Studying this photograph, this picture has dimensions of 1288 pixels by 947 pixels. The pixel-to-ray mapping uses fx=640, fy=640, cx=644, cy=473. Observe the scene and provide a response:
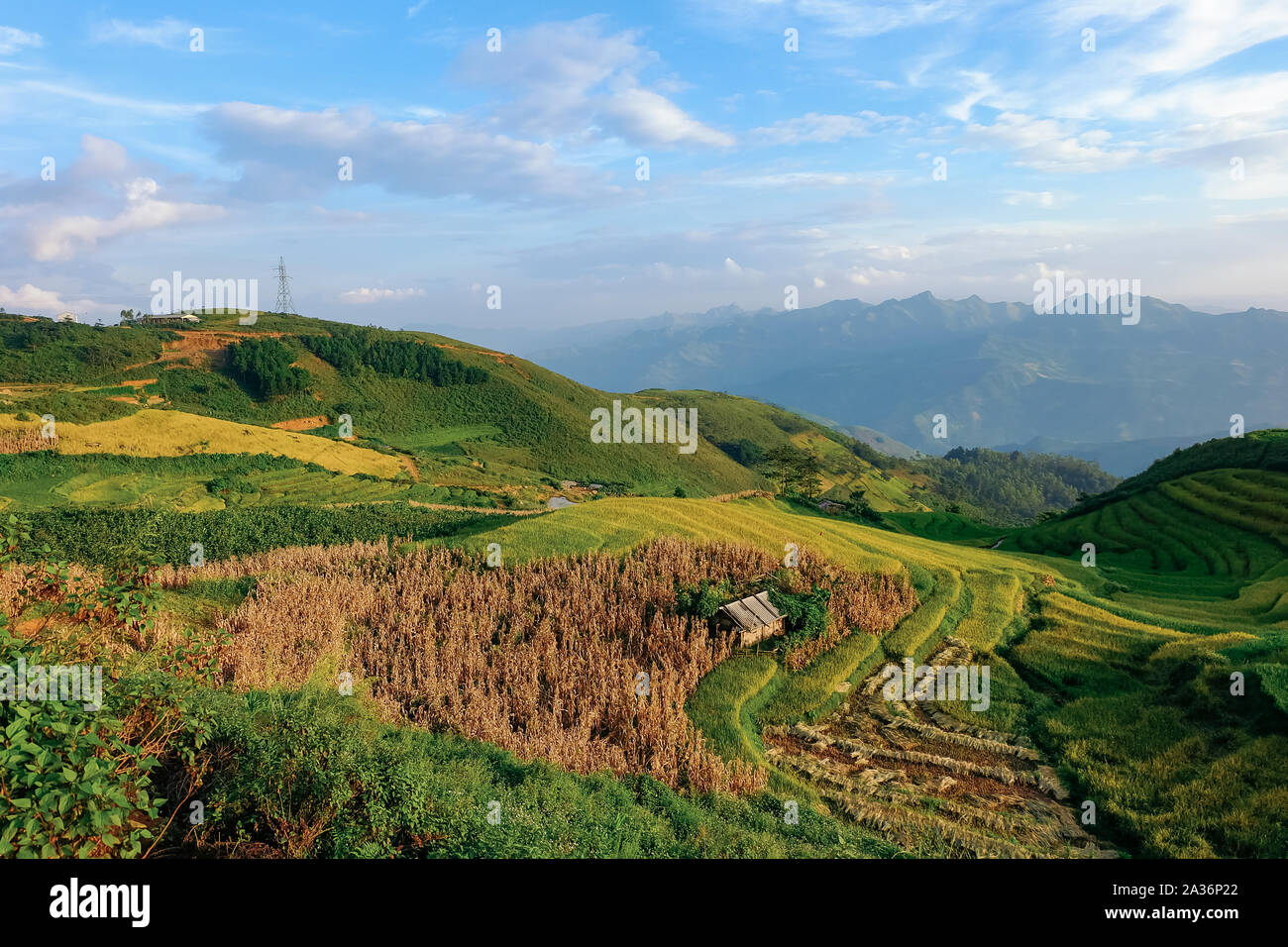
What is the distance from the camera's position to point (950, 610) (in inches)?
749

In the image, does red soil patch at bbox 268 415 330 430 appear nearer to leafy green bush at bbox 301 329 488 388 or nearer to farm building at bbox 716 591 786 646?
leafy green bush at bbox 301 329 488 388

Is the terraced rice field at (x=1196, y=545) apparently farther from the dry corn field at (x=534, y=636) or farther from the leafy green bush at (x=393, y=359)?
the leafy green bush at (x=393, y=359)

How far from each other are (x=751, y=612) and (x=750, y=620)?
392 mm

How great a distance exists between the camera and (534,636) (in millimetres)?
16141

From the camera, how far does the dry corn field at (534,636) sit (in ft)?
39.0

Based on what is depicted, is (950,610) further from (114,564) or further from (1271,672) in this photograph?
(114,564)

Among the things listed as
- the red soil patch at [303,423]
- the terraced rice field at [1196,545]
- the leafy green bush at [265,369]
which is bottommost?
the terraced rice field at [1196,545]

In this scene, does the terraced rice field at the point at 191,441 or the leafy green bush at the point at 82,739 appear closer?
the leafy green bush at the point at 82,739

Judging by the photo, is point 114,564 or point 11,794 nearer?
point 11,794

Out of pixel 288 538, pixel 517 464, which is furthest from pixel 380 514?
pixel 517 464

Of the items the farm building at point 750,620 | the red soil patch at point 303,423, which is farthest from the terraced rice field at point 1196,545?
the red soil patch at point 303,423
